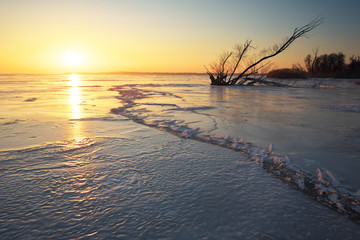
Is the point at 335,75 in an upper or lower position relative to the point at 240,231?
upper

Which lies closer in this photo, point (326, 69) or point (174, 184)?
point (174, 184)

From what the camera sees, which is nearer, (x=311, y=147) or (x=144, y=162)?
(x=144, y=162)

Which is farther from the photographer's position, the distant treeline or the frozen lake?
the distant treeline

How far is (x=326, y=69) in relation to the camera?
4516cm

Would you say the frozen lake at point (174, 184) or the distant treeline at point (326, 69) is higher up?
the distant treeline at point (326, 69)

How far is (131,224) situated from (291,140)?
3.42 meters

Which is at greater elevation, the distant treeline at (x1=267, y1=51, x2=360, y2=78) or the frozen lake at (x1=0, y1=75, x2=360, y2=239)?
the distant treeline at (x1=267, y1=51, x2=360, y2=78)

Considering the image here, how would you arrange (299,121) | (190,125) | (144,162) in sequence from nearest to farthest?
(144,162) < (190,125) < (299,121)

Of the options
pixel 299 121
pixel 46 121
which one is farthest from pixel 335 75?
pixel 46 121

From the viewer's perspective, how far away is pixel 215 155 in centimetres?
320

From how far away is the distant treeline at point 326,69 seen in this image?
115 ft

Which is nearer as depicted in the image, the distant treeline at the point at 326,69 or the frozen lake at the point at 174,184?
the frozen lake at the point at 174,184

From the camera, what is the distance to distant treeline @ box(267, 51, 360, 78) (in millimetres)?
35097

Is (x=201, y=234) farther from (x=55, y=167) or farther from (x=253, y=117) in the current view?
(x=253, y=117)
